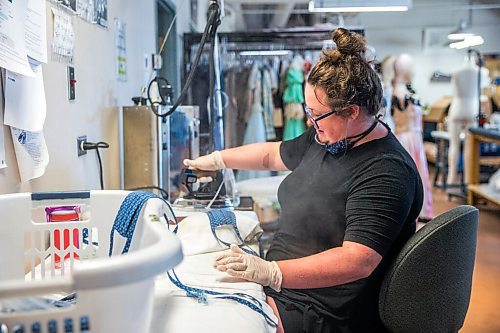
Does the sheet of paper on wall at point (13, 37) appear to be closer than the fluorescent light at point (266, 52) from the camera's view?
Yes

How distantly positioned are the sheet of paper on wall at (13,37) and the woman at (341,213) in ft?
2.26

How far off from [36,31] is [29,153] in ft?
1.10

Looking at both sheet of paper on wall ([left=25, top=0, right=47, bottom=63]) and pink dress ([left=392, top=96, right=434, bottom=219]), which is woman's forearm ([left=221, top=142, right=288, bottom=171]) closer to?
sheet of paper on wall ([left=25, top=0, right=47, bottom=63])

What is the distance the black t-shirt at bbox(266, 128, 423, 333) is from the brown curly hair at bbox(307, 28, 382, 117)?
13cm

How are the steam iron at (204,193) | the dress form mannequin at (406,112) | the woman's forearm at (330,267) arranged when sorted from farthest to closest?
the dress form mannequin at (406,112), the steam iron at (204,193), the woman's forearm at (330,267)

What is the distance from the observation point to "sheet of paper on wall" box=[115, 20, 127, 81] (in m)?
2.45

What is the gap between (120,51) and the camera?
2.51 metres

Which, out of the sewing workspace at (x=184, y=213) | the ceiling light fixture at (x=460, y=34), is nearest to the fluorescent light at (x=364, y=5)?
the sewing workspace at (x=184, y=213)

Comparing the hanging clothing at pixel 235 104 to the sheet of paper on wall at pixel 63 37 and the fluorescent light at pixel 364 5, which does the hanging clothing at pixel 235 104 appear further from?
the sheet of paper on wall at pixel 63 37

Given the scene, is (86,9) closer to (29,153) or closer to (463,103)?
(29,153)

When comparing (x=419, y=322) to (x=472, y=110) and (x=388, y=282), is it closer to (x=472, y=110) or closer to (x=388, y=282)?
(x=388, y=282)

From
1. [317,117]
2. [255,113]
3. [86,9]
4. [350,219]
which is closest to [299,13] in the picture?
[255,113]

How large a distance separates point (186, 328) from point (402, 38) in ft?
34.4

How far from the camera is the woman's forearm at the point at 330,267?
140 centimetres
